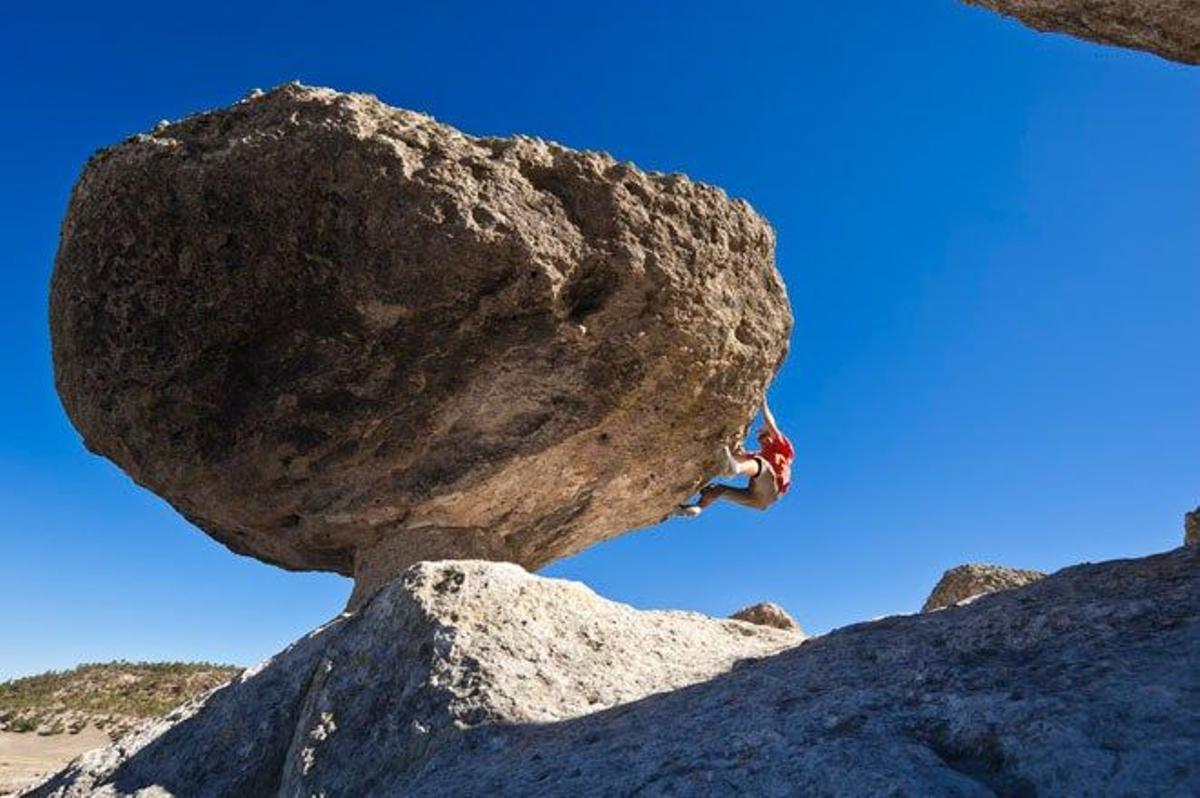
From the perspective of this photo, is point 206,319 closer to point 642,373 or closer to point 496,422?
point 496,422

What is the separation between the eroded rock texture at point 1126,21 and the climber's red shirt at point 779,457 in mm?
5925

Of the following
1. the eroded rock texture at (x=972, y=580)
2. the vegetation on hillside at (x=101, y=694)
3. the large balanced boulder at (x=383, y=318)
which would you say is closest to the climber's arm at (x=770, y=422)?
the large balanced boulder at (x=383, y=318)

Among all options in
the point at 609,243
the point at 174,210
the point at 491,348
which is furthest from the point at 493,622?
the point at 174,210

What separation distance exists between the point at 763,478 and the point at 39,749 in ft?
66.5

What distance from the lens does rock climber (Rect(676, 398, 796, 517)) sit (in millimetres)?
11211

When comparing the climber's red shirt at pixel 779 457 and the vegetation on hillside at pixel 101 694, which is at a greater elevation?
the vegetation on hillside at pixel 101 694

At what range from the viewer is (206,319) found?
8.13 metres

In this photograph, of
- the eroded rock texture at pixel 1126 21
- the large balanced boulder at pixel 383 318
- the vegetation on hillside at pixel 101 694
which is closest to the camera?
the eroded rock texture at pixel 1126 21

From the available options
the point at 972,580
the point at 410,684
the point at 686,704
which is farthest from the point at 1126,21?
the point at 972,580

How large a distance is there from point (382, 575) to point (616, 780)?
5.76 meters

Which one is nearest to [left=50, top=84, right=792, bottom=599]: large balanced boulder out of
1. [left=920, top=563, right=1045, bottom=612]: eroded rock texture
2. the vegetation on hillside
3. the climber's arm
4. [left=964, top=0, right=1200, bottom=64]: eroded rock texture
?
the climber's arm

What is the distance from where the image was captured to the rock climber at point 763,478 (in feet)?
36.8

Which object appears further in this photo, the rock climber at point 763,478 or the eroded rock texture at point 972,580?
the eroded rock texture at point 972,580

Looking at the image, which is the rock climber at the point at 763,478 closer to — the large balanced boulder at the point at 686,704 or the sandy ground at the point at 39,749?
the large balanced boulder at the point at 686,704
